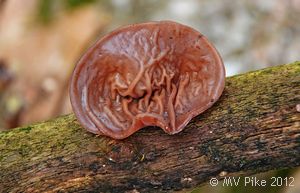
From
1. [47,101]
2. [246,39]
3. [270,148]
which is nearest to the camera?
[270,148]

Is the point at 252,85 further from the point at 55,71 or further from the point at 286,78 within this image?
the point at 55,71

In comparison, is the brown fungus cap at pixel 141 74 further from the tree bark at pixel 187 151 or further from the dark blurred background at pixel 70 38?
the dark blurred background at pixel 70 38

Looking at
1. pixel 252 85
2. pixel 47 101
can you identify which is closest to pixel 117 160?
pixel 252 85

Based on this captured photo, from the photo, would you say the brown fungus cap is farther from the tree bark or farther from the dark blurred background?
the dark blurred background

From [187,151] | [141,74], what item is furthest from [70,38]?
[187,151]

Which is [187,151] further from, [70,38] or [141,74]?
[70,38]

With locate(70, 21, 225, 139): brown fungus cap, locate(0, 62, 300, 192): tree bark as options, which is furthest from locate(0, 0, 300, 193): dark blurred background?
locate(70, 21, 225, 139): brown fungus cap
